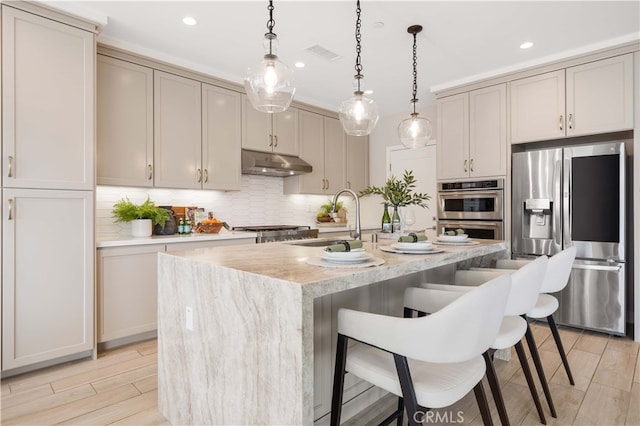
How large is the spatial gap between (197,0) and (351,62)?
5.10 ft

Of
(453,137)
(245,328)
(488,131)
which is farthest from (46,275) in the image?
(488,131)

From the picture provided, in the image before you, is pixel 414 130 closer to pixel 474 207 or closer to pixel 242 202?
pixel 474 207

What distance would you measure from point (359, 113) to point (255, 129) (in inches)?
78.6

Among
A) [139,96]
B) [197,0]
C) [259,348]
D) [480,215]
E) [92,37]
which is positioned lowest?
[259,348]

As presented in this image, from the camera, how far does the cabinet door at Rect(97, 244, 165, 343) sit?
2840mm

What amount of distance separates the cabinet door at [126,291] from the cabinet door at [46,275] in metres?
0.13

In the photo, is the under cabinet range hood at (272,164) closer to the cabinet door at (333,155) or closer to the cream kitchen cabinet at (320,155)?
the cream kitchen cabinet at (320,155)

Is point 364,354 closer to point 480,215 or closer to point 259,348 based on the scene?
point 259,348

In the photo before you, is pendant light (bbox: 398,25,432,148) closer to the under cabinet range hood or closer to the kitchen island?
the kitchen island

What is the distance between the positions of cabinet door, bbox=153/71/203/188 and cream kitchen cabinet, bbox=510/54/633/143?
3.22m

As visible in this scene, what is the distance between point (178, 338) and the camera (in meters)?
1.75

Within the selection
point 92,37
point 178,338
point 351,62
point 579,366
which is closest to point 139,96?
point 92,37

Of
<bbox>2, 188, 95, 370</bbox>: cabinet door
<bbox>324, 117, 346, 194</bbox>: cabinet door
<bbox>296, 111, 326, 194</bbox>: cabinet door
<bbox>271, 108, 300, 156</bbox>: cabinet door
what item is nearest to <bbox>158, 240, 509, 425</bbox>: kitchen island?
<bbox>2, 188, 95, 370</bbox>: cabinet door

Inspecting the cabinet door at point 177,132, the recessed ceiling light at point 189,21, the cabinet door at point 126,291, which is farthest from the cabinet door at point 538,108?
the cabinet door at point 126,291
